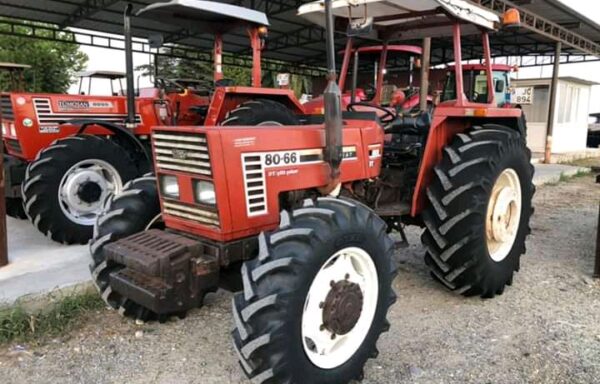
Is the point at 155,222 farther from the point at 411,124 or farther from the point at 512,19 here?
the point at 512,19

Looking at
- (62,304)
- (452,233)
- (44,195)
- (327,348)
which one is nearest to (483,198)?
(452,233)

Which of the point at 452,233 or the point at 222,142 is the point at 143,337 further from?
the point at 452,233

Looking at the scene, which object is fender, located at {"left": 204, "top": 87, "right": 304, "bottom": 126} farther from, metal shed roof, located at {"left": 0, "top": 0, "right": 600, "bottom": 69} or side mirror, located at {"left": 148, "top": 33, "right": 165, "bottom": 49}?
metal shed roof, located at {"left": 0, "top": 0, "right": 600, "bottom": 69}

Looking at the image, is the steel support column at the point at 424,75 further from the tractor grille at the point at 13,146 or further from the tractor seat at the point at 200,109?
the tractor grille at the point at 13,146

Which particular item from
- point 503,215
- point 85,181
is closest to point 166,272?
point 503,215

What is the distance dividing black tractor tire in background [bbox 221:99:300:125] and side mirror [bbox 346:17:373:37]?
209 centimetres

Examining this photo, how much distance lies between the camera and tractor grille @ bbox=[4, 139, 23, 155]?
240 inches

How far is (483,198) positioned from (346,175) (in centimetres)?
103

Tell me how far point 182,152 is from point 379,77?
2.51m

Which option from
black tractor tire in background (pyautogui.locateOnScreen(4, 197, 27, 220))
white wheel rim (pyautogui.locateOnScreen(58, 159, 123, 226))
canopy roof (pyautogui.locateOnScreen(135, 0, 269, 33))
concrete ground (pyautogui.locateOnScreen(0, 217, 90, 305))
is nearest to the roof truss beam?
canopy roof (pyautogui.locateOnScreen(135, 0, 269, 33))

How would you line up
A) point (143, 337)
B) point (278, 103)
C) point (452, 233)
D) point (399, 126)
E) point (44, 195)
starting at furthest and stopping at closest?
1. point (278, 103)
2. point (44, 195)
3. point (399, 126)
4. point (452, 233)
5. point (143, 337)

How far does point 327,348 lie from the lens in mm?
2719

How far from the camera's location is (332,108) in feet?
9.34

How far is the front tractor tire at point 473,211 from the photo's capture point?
12.1 feet
